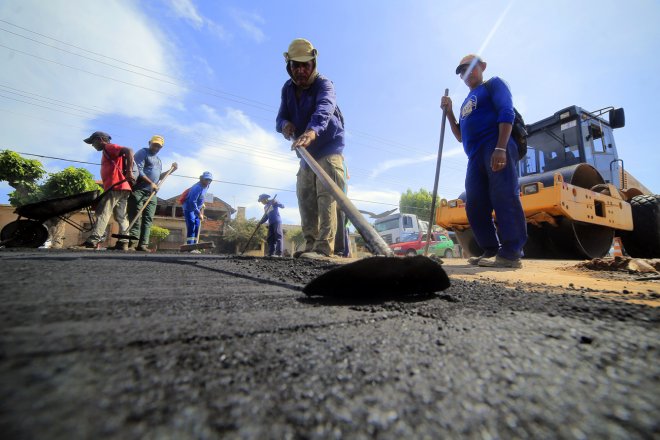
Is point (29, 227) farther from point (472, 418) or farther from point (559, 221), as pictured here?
point (559, 221)

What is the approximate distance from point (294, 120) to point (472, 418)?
2.99 meters

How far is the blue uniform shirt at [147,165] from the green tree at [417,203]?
28.3 m

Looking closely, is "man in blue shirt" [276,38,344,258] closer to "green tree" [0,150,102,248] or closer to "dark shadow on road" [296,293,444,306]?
"dark shadow on road" [296,293,444,306]

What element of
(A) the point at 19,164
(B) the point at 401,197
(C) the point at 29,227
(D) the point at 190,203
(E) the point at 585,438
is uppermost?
(B) the point at 401,197

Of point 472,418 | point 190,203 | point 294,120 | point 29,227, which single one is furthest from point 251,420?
point 190,203

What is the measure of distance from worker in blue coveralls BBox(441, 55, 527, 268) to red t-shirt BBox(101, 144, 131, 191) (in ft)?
14.2

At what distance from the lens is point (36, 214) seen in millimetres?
4363

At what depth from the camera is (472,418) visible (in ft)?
1.28

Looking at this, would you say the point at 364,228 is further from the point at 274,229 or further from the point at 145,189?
the point at 274,229

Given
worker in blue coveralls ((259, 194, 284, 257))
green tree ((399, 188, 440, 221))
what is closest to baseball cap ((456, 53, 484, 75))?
worker in blue coveralls ((259, 194, 284, 257))

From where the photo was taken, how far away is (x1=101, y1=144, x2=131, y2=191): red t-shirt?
437cm

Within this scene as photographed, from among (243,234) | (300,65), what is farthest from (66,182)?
(300,65)

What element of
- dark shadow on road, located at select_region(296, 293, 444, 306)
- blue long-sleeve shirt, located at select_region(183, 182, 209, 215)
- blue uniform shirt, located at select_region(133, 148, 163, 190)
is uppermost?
blue uniform shirt, located at select_region(133, 148, 163, 190)

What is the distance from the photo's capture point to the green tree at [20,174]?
Result: 1548 cm
